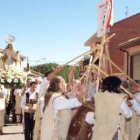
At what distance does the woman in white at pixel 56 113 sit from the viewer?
5.37 m

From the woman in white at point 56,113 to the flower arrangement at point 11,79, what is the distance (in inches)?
252

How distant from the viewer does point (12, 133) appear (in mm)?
11516

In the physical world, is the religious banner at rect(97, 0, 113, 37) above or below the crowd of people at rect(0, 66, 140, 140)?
above

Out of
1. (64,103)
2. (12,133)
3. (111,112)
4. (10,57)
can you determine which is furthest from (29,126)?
(10,57)

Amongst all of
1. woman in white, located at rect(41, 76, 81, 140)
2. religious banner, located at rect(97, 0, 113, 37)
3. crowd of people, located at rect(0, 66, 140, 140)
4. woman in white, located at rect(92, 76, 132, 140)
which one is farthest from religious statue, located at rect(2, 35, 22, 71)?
woman in white, located at rect(92, 76, 132, 140)

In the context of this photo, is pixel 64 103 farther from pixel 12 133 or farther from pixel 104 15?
pixel 12 133

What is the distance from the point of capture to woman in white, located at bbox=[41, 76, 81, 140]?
5.37 m

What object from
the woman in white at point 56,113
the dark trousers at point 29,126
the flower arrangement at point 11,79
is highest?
the flower arrangement at point 11,79

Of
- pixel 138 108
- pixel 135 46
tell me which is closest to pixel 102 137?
pixel 138 108

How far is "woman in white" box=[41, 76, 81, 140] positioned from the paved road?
5.11m

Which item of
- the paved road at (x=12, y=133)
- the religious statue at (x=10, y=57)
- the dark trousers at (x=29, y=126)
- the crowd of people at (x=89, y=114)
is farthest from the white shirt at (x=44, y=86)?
the religious statue at (x=10, y=57)

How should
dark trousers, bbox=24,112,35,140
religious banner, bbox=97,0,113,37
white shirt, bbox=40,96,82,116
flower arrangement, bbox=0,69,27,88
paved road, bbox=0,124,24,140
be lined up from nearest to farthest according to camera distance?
white shirt, bbox=40,96,82,116 < religious banner, bbox=97,0,113,37 < dark trousers, bbox=24,112,35,140 < paved road, bbox=0,124,24,140 < flower arrangement, bbox=0,69,27,88

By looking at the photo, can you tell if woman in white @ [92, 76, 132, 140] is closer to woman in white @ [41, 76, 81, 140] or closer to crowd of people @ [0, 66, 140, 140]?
crowd of people @ [0, 66, 140, 140]

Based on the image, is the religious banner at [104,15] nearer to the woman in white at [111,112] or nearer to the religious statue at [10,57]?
the woman in white at [111,112]
